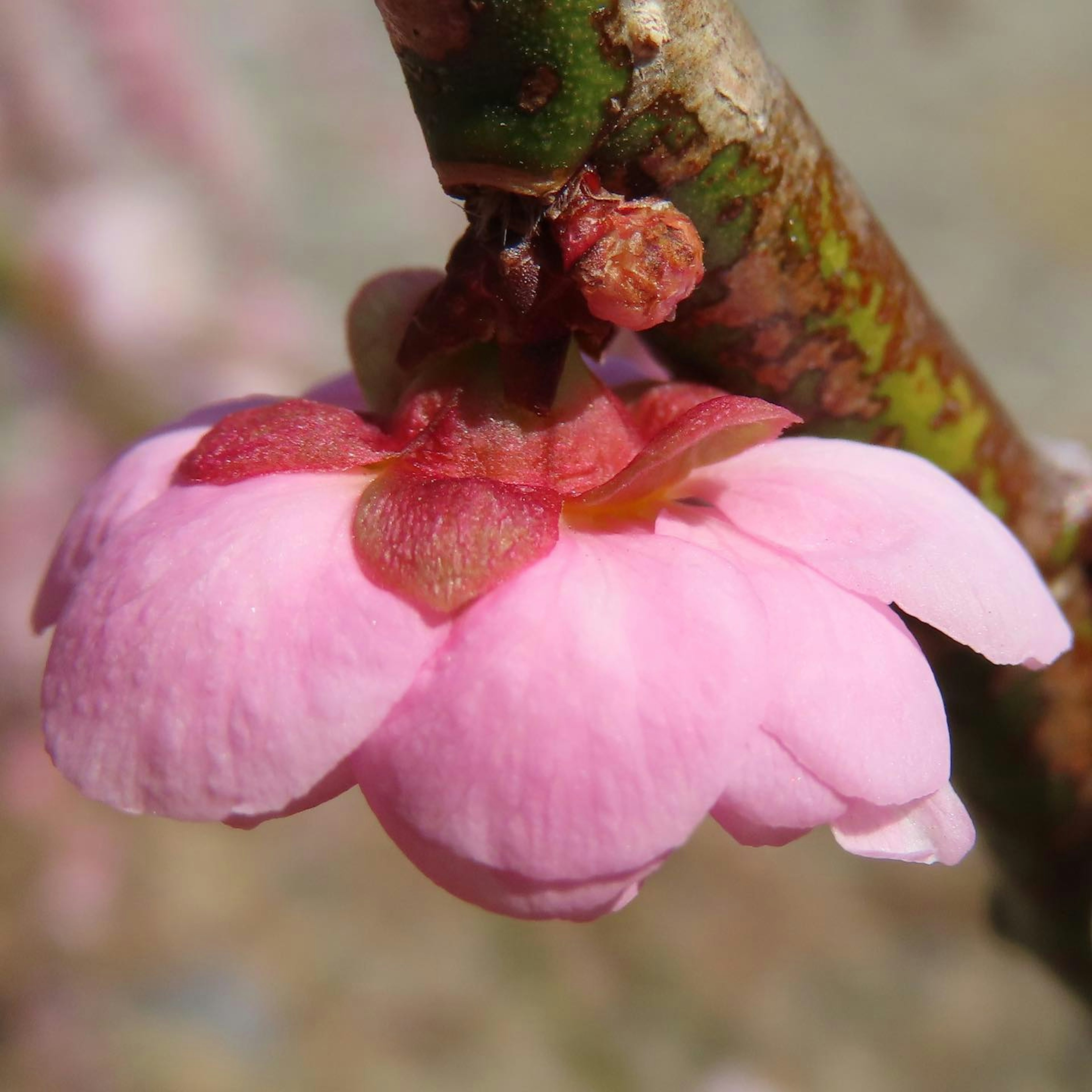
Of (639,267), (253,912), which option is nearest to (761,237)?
(639,267)

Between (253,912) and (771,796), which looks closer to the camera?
(771,796)

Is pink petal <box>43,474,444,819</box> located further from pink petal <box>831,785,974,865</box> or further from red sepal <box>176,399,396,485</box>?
pink petal <box>831,785,974,865</box>

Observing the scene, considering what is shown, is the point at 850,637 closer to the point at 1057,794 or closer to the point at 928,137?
the point at 1057,794

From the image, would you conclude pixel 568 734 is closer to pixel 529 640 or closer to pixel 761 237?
pixel 529 640

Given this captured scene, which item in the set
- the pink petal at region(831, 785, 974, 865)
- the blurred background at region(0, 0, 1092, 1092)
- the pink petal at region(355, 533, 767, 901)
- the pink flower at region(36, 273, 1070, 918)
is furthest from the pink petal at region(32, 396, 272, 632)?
the blurred background at region(0, 0, 1092, 1092)

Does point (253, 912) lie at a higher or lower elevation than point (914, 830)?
lower

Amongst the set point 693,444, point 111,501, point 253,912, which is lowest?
point 253,912

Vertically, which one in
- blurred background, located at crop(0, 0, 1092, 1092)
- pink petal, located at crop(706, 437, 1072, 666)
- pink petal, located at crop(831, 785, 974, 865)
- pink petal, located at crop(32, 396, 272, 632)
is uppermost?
pink petal, located at crop(706, 437, 1072, 666)
